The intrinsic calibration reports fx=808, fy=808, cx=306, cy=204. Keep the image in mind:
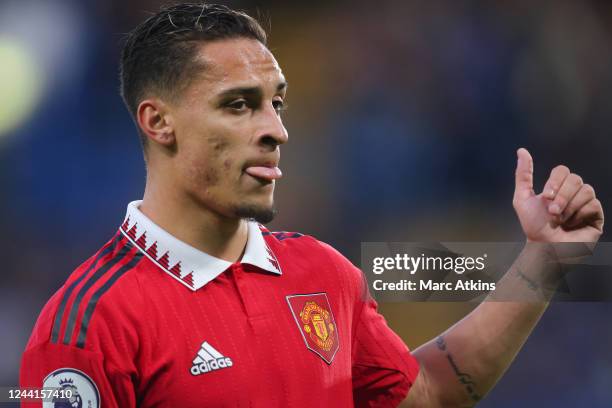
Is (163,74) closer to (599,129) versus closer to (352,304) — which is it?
(352,304)

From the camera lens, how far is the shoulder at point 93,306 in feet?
5.35

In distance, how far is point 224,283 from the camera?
1830mm

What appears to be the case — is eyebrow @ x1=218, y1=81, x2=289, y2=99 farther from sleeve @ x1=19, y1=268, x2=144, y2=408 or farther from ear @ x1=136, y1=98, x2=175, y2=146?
sleeve @ x1=19, y1=268, x2=144, y2=408

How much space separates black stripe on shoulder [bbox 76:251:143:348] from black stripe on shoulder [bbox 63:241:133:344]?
21mm

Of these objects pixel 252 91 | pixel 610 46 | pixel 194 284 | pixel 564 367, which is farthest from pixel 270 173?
pixel 610 46

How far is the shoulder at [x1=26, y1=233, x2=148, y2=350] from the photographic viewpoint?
163 centimetres

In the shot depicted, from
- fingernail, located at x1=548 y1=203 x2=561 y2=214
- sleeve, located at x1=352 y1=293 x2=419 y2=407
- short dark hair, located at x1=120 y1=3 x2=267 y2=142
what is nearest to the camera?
fingernail, located at x1=548 y1=203 x2=561 y2=214

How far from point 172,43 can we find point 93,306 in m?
0.62

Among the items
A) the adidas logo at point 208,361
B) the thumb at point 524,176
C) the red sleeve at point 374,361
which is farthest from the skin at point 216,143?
the thumb at point 524,176

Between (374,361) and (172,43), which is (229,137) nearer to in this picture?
(172,43)

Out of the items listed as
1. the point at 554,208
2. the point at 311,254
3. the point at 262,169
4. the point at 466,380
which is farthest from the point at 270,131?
the point at 466,380

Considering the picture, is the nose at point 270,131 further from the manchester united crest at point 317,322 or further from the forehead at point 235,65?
the manchester united crest at point 317,322

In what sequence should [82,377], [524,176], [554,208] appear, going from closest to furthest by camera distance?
[82,377], [554,208], [524,176]

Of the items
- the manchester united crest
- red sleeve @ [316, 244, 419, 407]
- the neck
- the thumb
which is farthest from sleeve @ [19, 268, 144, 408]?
the thumb
